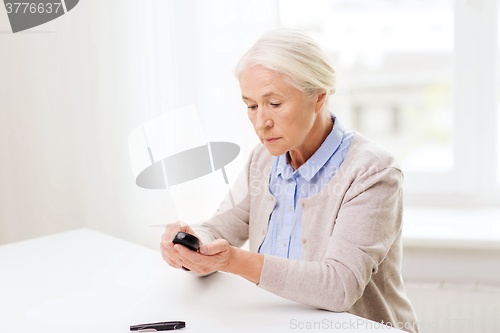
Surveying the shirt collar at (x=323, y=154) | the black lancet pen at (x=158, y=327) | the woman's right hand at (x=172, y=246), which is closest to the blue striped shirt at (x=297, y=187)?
the shirt collar at (x=323, y=154)

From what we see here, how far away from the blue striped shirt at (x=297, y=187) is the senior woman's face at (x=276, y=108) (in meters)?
0.08

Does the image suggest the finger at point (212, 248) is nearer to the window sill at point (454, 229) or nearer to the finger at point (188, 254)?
the finger at point (188, 254)

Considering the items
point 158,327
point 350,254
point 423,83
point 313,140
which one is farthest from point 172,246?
point 423,83

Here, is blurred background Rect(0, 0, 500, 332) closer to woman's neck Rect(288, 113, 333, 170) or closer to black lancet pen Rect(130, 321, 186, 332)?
woman's neck Rect(288, 113, 333, 170)

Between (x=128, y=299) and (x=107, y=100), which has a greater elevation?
(x=107, y=100)

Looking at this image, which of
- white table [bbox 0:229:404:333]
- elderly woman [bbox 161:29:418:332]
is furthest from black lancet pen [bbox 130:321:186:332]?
elderly woman [bbox 161:29:418:332]

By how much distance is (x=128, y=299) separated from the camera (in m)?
1.00

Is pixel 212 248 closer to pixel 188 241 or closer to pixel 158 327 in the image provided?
pixel 188 241

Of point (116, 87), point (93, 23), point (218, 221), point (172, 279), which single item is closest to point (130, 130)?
point (116, 87)

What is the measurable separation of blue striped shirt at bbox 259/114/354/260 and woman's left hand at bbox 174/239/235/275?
0.32 metres

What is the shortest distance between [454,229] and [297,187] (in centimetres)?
81

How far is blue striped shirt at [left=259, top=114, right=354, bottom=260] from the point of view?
117 cm

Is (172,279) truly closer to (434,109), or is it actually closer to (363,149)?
(363,149)

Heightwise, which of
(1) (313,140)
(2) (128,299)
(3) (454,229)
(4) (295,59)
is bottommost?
(3) (454,229)
